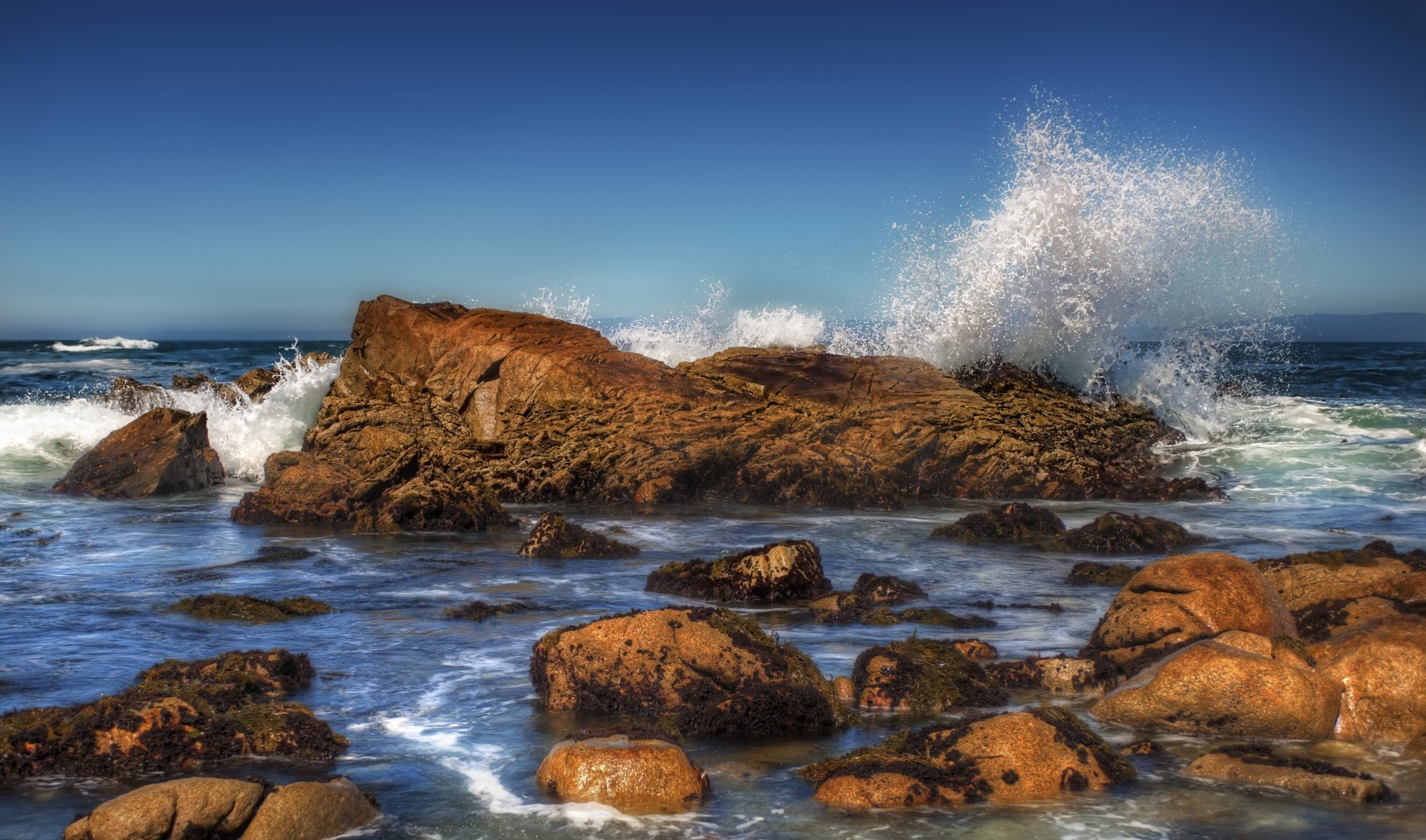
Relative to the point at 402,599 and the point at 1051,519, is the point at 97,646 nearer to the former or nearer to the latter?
the point at 402,599

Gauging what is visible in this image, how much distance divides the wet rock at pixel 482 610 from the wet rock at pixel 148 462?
9.10 metres

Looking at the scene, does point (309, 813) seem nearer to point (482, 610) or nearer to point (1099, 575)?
point (482, 610)

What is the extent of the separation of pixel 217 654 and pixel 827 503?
29.7 feet

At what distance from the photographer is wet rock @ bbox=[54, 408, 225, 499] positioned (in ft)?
52.6

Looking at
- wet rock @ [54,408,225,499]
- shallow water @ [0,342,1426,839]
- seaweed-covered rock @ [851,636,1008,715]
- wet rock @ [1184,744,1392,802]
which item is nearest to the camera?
shallow water @ [0,342,1426,839]

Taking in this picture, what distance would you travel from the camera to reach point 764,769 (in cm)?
556

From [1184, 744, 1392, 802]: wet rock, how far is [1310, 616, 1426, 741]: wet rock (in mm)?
708

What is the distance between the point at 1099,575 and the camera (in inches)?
392

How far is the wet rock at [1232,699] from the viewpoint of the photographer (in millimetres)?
5965

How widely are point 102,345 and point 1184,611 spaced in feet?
224

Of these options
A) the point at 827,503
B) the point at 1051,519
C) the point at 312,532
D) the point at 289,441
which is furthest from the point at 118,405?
the point at 1051,519

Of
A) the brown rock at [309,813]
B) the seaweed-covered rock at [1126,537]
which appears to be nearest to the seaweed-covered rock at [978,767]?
the brown rock at [309,813]

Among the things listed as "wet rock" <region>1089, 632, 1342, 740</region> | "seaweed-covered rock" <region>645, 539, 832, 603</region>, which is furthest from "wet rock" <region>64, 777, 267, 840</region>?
"seaweed-covered rock" <region>645, 539, 832, 603</region>

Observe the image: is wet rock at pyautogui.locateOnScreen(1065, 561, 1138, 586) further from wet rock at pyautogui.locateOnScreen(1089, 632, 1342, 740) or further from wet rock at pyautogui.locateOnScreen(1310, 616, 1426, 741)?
wet rock at pyautogui.locateOnScreen(1089, 632, 1342, 740)
